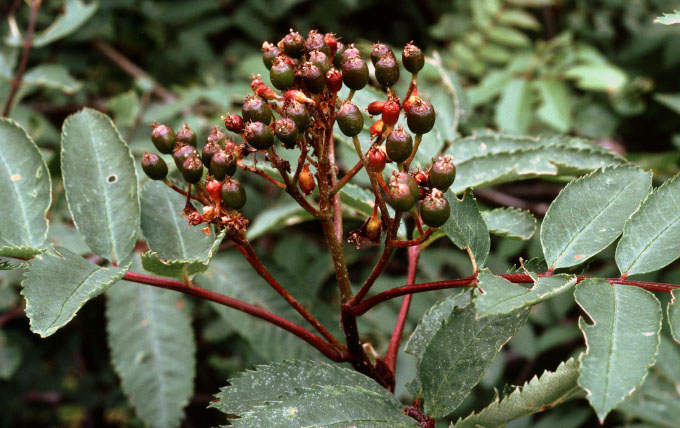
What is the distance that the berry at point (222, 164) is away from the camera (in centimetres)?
107

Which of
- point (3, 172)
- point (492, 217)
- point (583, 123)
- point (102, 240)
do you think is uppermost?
point (3, 172)

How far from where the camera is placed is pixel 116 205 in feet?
4.27

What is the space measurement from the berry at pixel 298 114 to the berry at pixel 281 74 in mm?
44

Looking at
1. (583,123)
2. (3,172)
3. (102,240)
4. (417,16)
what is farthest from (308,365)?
(417,16)

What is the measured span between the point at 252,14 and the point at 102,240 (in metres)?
2.27

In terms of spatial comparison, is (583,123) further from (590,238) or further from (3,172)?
(3,172)

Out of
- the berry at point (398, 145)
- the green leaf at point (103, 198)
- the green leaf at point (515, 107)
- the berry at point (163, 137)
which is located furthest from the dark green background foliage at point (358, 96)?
the berry at point (398, 145)

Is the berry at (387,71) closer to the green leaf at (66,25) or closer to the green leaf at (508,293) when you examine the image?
the green leaf at (508,293)

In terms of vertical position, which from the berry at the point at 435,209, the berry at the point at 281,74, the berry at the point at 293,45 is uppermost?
the berry at the point at 293,45

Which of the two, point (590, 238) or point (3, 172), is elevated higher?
point (3, 172)

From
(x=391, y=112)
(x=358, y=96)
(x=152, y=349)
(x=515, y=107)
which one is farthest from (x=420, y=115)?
(x=515, y=107)

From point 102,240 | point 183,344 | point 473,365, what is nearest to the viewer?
point 473,365

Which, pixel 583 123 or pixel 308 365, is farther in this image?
pixel 583 123

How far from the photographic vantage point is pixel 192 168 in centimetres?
107
